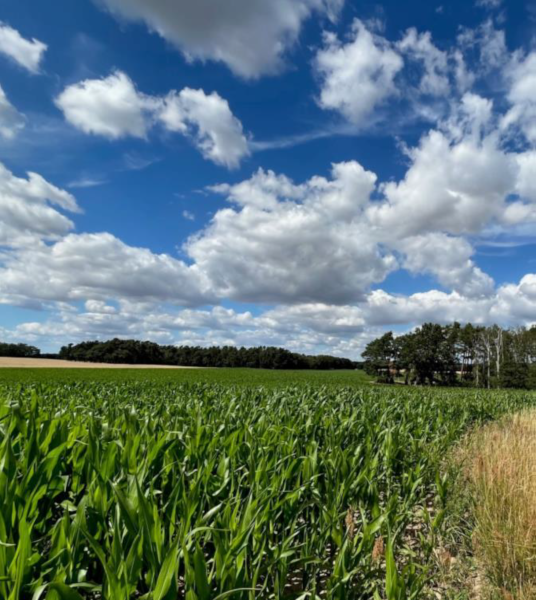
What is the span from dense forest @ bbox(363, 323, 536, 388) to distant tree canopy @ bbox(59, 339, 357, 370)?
146 feet

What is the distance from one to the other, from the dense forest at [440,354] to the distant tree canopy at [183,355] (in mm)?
44430

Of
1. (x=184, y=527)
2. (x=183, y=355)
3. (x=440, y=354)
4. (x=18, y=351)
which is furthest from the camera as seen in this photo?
(x=183, y=355)

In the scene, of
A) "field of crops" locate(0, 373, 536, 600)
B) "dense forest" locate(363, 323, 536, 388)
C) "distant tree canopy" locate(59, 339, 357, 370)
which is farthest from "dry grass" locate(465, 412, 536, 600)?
"distant tree canopy" locate(59, 339, 357, 370)

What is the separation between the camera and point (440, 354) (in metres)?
74.6

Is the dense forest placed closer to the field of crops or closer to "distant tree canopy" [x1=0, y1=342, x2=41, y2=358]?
the field of crops

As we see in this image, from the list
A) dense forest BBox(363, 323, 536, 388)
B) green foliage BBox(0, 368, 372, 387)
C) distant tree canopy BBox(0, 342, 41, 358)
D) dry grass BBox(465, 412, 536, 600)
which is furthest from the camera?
distant tree canopy BBox(0, 342, 41, 358)

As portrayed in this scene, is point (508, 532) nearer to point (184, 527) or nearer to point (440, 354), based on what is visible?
point (184, 527)

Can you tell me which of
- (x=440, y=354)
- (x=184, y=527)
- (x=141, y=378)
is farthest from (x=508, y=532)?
(x=440, y=354)

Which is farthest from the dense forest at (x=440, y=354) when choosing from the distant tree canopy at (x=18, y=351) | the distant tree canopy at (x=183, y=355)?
the distant tree canopy at (x=18, y=351)

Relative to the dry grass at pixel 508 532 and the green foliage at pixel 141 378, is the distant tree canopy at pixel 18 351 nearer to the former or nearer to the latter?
the green foliage at pixel 141 378

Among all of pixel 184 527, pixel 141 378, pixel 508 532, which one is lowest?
pixel 141 378

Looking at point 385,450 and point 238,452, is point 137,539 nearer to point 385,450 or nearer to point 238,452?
point 238,452

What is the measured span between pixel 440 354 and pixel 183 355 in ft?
232

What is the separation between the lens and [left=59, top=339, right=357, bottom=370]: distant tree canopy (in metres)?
106
